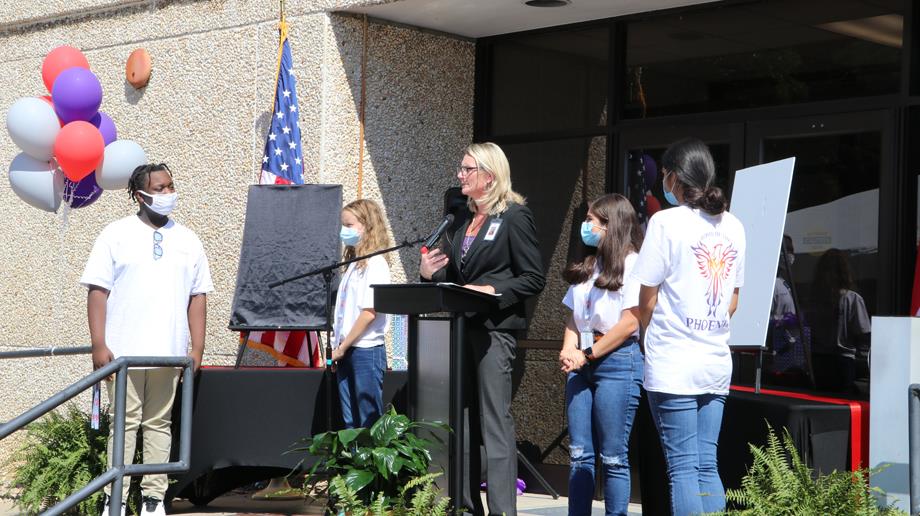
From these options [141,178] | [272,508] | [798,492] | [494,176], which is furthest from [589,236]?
[272,508]

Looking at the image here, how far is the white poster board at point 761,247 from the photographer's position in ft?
18.6

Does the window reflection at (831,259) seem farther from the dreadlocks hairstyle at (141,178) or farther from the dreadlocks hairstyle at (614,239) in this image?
the dreadlocks hairstyle at (141,178)

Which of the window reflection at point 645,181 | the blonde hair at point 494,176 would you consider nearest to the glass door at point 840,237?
the window reflection at point 645,181

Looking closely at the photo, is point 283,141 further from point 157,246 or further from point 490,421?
point 490,421

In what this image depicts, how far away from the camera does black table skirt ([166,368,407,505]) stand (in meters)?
7.04

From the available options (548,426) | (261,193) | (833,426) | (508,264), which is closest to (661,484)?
(833,426)

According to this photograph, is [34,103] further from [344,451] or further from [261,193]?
[344,451]

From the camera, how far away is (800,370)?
721cm

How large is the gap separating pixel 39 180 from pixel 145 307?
2312 millimetres

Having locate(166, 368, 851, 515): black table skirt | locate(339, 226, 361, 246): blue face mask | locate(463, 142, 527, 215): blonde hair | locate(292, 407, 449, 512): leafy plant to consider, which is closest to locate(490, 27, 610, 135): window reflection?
locate(339, 226, 361, 246): blue face mask

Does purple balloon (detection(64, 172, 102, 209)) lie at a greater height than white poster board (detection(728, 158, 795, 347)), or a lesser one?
greater

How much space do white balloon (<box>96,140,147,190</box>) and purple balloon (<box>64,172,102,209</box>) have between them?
221 millimetres

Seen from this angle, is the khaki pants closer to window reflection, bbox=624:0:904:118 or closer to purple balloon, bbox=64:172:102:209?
purple balloon, bbox=64:172:102:209

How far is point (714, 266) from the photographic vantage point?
471 centimetres
